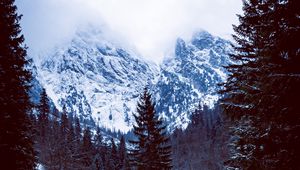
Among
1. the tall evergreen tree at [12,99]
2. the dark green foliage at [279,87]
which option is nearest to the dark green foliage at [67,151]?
the tall evergreen tree at [12,99]

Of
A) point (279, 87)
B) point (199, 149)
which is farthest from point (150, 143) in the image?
point (199, 149)

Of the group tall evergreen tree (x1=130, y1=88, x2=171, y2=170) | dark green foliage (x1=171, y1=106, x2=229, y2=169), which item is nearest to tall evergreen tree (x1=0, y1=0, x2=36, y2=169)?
tall evergreen tree (x1=130, y1=88, x2=171, y2=170)

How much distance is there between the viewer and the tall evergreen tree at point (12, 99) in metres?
13.8

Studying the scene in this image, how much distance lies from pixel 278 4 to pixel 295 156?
169 inches

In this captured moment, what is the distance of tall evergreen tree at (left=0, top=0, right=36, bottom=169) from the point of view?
13789 millimetres

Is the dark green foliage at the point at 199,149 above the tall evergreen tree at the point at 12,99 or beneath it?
above

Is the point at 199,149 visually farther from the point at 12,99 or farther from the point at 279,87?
the point at 279,87

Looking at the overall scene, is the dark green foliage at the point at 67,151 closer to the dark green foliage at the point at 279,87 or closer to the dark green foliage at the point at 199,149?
the dark green foliage at the point at 279,87

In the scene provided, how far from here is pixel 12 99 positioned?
14.1 m

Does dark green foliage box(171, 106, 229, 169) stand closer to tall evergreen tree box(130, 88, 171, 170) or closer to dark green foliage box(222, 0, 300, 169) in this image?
tall evergreen tree box(130, 88, 171, 170)

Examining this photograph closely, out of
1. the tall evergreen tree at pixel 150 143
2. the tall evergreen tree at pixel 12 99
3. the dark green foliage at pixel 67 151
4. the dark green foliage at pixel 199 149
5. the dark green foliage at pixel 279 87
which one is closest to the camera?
the dark green foliage at pixel 279 87

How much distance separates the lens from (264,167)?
1138 cm

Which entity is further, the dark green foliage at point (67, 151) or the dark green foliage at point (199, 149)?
the dark green foliage at point (199, 149)

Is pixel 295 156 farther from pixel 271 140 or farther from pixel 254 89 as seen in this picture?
pixel 254 89
